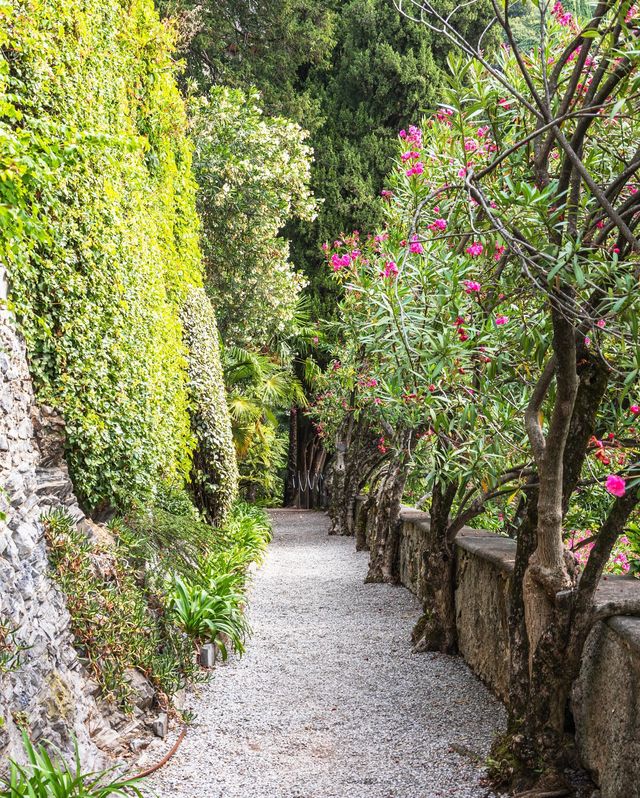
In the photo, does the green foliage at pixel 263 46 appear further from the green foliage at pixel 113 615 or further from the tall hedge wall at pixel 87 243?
the green foliage at pixel 113 615

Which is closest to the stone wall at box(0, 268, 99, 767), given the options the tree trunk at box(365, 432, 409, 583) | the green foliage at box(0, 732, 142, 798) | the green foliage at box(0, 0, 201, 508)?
the green foliage at box(0, 732, 142, 798)

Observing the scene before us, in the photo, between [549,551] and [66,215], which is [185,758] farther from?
[66,215]

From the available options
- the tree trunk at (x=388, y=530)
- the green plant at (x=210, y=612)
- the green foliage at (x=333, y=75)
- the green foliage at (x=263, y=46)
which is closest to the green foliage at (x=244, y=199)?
the green foliage at (x=263, y=46)

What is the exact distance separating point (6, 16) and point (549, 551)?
12.6ft

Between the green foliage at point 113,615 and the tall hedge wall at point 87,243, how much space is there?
0.64 metres

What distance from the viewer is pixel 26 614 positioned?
3.61 m

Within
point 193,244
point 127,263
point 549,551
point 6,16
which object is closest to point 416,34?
point 193,244

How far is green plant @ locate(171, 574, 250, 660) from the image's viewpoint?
591 centimetres

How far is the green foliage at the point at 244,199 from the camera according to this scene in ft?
45.4

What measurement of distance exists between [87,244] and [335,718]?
3.32m

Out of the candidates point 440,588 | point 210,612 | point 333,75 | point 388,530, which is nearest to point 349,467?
point 388,530

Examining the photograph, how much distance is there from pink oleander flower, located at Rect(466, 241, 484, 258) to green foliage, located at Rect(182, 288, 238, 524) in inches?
216

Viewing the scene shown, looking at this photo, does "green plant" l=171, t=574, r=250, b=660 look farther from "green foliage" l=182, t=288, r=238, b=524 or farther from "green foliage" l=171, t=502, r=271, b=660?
"green foliage" l=182, t=288, r=238, b=524

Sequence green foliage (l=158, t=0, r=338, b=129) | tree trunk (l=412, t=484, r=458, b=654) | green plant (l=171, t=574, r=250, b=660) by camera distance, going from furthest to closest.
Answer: green foliage (l=158, t=0, r=338, b=129) < tree trunk (l=412, t=484, r=458, b=654) < green plant (l=171, t=574, r=250, b=660)
